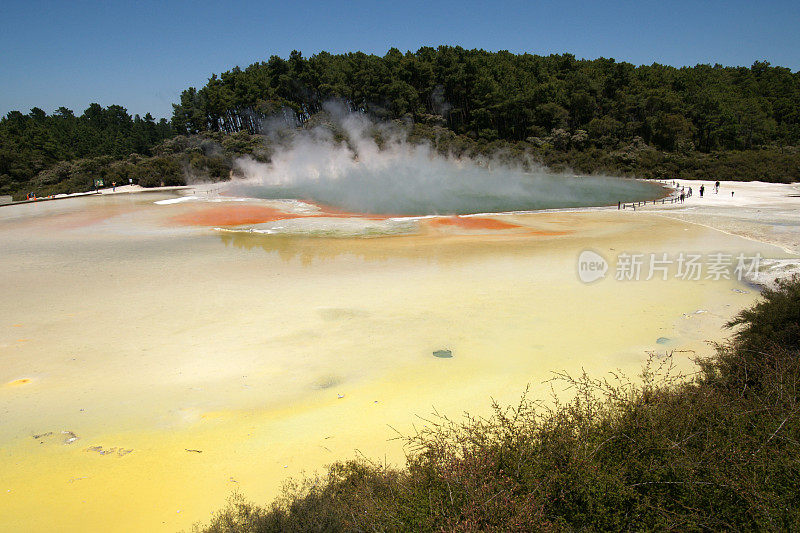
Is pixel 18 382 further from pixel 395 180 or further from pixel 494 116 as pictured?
pixel 494 116

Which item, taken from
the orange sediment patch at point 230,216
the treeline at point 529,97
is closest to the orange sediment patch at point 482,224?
the orange sediment patch at point 230,216

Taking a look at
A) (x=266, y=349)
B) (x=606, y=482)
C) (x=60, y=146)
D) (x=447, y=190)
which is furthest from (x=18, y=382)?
(x=60, y=146)

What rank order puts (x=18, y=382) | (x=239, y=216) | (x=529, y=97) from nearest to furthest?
(x=18, y=382) → (x=239, y=216) → (x=529, y=97)

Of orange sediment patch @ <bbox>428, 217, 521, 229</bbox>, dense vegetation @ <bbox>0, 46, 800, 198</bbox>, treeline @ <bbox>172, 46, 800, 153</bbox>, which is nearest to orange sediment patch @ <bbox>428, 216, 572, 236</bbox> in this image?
orange sediment patch @ <bbox>428, 217, 521, 229</bbox>

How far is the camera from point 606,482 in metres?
4.24

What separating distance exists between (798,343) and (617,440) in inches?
181

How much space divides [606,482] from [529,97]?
6888 centimetres

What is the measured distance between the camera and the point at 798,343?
741cm

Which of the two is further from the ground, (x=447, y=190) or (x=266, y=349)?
(x=447, y=190)

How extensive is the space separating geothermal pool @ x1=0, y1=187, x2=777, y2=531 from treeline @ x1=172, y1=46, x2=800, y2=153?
49.1m

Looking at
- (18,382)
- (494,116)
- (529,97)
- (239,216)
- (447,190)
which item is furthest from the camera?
(494,116)

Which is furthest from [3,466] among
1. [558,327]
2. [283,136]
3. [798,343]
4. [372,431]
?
[283,136]

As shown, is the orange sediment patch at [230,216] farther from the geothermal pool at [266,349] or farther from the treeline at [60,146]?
the treeline at [60,146]

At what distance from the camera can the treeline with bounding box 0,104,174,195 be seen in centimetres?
5656
